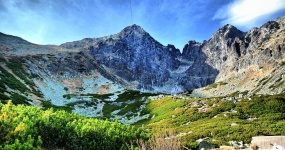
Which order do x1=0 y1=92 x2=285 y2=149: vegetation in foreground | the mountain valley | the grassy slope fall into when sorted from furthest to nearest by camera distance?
the mountain valley
the grassy slope
x1=0 y1=92 x2=285 y2=149: vegetation in foreground

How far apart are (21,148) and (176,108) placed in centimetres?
4876

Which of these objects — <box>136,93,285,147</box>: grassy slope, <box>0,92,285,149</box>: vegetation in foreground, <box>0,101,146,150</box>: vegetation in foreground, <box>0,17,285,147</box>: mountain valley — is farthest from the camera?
<box>0,17,285,147</box>: mountain valley

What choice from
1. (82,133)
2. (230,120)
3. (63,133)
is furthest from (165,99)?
(63,133)

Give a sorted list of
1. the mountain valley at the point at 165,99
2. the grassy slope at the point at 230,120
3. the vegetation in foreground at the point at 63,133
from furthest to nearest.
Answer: the mountain valley at the point at 165,99, the grassy slope at the point at 230,120, the vegetation in foreground at the point at 63,133

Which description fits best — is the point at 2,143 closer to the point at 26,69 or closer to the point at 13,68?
the point at 13,68

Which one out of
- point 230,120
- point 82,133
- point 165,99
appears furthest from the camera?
point 165,99

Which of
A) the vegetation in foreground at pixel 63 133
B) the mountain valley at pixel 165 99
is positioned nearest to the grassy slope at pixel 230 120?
the mountain valley at pixel 165 99

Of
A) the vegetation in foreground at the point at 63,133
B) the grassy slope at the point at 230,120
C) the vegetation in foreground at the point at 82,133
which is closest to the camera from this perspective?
the vegetation in foreground at the point at 82,133

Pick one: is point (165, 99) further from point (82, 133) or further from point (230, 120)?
point (82, 133)

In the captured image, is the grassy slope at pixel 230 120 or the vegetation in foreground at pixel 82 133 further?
the grassy slope at pixel 230 120

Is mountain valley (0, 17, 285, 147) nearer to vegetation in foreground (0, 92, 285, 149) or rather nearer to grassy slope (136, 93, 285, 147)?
grassy slope (136, 93, 285, 147)

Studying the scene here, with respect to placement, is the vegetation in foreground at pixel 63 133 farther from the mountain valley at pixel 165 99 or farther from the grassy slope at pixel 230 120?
the grassy slope at pixel 230 120

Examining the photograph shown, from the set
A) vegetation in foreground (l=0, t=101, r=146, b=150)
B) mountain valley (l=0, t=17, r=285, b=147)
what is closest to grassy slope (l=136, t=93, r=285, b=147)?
mountain valley (l=0, t=17, r=285, b=147)

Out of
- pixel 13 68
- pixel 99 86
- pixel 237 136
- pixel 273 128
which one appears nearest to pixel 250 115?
pixel 273 128
